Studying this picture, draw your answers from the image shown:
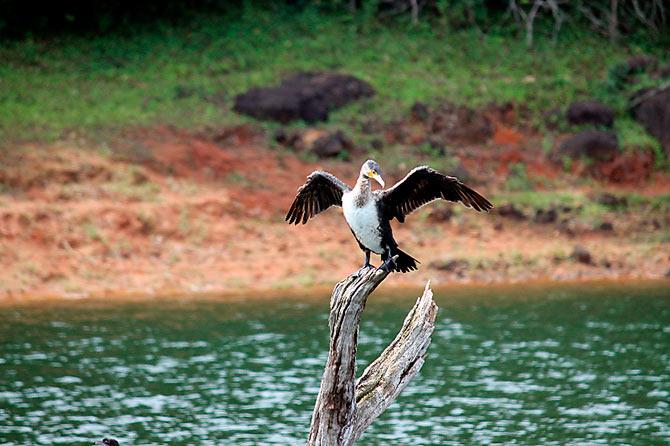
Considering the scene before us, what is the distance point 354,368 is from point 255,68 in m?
25.9

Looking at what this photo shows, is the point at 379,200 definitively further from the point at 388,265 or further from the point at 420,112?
the point at 420,112

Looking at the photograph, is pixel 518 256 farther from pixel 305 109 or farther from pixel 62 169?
pixel 62 169

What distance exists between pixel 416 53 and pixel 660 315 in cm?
1618

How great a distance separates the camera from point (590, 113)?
33312 millimetres

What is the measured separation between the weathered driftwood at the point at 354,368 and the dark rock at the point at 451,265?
16318 mm

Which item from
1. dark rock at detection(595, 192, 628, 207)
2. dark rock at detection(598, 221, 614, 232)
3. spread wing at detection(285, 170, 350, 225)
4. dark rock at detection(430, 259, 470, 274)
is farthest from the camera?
dark rock at detection(595, 192, 628, 207)

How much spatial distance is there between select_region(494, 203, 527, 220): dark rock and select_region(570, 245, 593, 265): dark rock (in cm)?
214

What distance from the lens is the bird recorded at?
1054cm

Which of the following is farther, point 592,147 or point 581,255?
point 592,147

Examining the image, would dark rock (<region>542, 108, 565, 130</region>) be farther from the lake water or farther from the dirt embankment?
the lake water

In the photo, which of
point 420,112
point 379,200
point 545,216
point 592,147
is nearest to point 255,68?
point 420,112

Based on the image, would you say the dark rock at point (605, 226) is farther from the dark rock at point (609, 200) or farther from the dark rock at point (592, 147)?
the dark rock at point (592, 147)

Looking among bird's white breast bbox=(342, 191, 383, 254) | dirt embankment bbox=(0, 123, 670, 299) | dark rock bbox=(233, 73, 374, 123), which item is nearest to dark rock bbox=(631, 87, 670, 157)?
dirt embankment bbox=(0, 123, 670, 299)

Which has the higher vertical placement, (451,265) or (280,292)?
(451,265)
